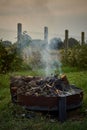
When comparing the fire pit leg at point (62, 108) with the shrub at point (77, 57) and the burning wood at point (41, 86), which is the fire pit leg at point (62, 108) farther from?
the shrub at point (77, 57)

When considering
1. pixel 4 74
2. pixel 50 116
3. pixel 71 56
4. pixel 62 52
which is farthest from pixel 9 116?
pixel 62 52

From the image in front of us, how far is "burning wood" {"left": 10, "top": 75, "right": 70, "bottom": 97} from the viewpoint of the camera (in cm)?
841

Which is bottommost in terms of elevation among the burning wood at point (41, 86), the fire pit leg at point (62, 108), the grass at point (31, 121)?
the grass at point (31, 121)

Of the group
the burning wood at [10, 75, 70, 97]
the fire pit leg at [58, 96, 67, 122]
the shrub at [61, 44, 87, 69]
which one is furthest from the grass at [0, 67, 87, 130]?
the shrub at [61, 44, 87, 69]

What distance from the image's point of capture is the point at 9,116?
7.92 metres

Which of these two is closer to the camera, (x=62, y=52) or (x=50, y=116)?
(x=50, y=116)

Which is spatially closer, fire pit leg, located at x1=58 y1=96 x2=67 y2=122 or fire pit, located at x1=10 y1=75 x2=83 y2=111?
fire pit leg, located at x1=58 y1=96 x2=67 y2=122

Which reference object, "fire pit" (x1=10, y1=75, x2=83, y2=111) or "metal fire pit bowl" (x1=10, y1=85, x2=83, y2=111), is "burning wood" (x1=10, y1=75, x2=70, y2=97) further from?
"metal fire pit bowl" (x1=10, y1=85, x2=83, y2=111)

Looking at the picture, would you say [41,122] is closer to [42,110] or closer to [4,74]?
[42,110]

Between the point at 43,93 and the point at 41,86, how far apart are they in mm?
405

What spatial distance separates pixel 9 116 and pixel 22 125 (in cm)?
76

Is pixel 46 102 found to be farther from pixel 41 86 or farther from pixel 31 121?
pixel 41 86

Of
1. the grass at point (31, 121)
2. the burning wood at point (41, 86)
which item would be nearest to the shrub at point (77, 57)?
the grass at point (31, 121)

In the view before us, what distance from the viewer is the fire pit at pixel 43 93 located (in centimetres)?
804
